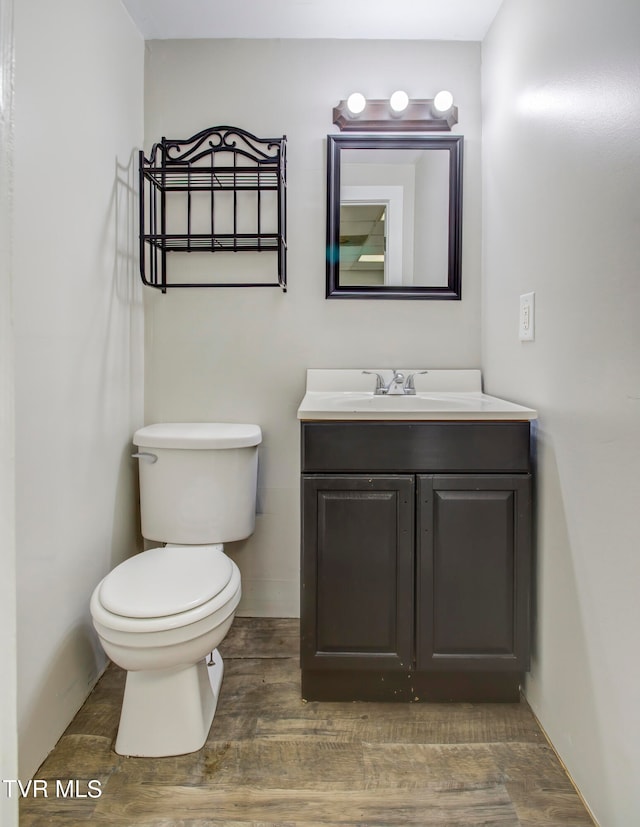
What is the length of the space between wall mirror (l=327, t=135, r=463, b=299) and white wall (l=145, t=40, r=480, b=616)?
54mm

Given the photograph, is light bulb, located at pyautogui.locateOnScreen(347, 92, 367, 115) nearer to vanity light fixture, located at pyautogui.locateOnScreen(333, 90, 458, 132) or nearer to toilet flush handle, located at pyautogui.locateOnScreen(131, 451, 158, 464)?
vanity light fixture, located at pyautogui.locateOnScreen(333, 90, 458, 132)

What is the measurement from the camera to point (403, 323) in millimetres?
2021

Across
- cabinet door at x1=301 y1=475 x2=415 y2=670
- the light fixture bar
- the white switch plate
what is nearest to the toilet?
cabinet door at x1=301 y1=475 x2=415 y2=670

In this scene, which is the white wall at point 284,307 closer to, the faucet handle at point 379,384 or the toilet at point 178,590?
the faucet handle at point 379,384

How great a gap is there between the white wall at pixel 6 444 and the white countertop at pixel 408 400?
0.89 metres

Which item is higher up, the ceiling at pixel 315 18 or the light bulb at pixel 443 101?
the ceiling at pixel 315 18

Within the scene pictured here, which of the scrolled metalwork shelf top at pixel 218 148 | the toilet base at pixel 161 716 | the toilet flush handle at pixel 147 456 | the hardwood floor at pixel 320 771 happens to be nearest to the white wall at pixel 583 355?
the hardwood floor at pixel 320 771

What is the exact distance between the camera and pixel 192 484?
178cm

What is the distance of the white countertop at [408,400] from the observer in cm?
144

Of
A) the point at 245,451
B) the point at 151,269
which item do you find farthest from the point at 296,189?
the point at 245,451

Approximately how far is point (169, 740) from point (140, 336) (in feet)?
4.38

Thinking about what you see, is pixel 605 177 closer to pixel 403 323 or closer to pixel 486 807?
pixel 403 323

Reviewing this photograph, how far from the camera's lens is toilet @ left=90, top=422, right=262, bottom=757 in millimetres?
1260

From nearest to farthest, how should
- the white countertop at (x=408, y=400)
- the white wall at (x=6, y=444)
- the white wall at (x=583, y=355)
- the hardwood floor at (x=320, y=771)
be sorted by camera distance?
1. the white wall at (x=6, y=444)
2. the white wall at (x=583, y=355)
3. the hardwood floor at (x=320, y=771)
4. the white countertop at (x=408, y=400)
